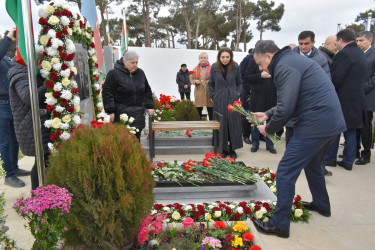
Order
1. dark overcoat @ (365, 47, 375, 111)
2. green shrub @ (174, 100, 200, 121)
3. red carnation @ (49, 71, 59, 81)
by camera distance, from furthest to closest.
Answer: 1. green shrub @ (174, 100, 200, 121)
2. dark overcoat @ (365, 47, 375, 111)
3. red carnation @ (49, 71, 59, 81)

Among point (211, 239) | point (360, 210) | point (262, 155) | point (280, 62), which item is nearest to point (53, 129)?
point (211, 239)

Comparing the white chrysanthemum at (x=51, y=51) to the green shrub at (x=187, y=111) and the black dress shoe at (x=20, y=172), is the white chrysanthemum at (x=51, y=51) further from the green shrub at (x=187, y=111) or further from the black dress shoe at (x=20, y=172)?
the green shrub at (x=187, y=111)

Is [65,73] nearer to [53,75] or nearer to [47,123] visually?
[53,75]

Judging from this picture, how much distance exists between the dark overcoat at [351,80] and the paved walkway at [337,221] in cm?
91

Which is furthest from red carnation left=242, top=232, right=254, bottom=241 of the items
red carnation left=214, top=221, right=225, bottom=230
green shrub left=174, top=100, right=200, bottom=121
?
Result: green shrub left=174, top=100, right=200, bottom=121

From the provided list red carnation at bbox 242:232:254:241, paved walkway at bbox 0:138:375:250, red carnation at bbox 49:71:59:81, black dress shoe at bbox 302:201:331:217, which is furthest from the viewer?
black dress shoe at bbox 302:201:331:217

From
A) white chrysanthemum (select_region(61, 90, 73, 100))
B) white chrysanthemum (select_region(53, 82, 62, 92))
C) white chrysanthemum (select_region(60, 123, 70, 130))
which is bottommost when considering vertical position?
white chrysanthemum (select_region(60, 123, 70, 130))

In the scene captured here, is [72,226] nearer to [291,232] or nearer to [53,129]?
[53,129]

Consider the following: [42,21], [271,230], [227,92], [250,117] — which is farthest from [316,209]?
[42,21]

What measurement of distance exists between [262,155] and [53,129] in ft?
12.7

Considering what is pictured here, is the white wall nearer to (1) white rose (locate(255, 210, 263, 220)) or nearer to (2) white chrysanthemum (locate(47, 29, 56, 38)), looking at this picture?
(2) white chrysanthemum (locate(47, 29, 56, 38))

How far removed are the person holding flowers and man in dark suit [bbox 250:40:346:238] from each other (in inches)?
93.0

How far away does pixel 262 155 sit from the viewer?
5758 mm

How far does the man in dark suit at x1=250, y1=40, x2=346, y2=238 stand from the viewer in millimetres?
2605
